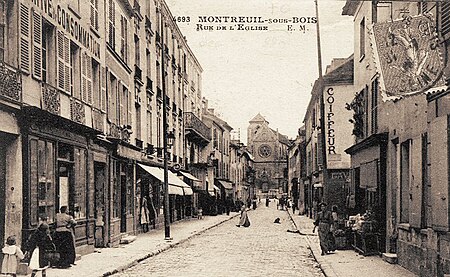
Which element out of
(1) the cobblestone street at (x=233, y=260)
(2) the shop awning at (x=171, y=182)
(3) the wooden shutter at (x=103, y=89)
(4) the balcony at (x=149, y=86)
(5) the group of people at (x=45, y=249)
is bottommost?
(1) the cobblestone street at (x=233, y=260)

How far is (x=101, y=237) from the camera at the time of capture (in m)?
19.8

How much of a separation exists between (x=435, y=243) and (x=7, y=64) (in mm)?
8538

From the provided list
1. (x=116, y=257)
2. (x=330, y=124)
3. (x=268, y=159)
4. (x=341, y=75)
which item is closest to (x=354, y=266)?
(x=116, y=257)

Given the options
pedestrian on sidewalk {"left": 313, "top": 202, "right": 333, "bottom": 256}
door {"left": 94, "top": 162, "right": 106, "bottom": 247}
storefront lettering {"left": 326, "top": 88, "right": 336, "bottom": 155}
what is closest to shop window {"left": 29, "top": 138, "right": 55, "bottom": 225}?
door {"left": 94, "top": 162, "right": 106, "bottom": 247}

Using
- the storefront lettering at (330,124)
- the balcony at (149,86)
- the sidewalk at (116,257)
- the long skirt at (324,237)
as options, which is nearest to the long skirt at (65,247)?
the sidewalk at (116,257)

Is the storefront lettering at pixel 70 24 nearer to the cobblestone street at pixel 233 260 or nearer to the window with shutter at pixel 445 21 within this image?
the cobblestone street at pixel 233 260

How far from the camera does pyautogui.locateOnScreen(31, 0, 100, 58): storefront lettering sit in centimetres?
1531

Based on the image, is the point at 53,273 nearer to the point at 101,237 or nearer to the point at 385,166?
the point at 101,237

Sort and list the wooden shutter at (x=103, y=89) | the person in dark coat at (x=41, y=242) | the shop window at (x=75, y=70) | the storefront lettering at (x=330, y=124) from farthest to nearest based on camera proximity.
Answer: the storefront lettering at (x=330, y=124)
the wooden shutter at (x=103, y=89)
the shop window at (x=75, y=70)
the person in dark coat at (x=41, y=242)

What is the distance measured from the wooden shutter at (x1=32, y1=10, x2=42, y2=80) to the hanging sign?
24.6ft

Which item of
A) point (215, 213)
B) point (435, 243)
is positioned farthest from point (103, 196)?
point (215, 213)

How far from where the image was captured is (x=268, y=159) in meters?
137

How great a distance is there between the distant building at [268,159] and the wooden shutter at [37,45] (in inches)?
4740

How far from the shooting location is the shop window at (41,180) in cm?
1391
